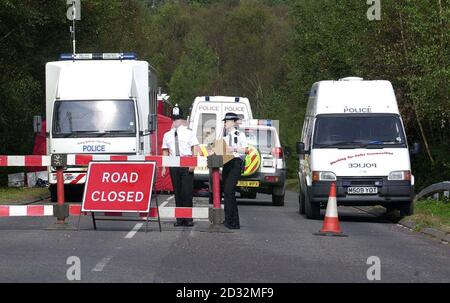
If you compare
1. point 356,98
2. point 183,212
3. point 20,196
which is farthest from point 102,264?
point 20,196

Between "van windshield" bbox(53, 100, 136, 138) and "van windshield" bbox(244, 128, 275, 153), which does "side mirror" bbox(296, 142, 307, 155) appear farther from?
"van windshield" bbox(244, 128, 275, 153)

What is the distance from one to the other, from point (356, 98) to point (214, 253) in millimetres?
9388

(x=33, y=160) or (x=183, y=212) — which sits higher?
(x=33, y=160)

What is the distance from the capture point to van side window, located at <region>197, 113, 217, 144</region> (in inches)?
1182

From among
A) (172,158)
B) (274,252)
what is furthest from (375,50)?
(274,252)

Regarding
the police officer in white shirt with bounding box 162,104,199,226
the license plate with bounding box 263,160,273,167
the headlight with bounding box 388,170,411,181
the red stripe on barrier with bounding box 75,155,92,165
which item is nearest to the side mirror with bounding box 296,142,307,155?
the headlight with bounding box 388,170,411,181

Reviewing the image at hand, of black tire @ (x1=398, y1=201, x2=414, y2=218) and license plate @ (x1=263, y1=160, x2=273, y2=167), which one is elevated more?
license plate @ (x1=263, y1=160, x2=273, y2=167)

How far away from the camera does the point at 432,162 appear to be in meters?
38.5

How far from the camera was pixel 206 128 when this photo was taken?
1187 inches

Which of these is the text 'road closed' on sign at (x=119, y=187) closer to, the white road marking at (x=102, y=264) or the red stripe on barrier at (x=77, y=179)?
the white road marking at (x=102, y=264)

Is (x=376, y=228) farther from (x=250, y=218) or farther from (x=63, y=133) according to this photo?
(x=63, y=133)

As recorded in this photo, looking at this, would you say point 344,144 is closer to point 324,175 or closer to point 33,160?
point 324,175

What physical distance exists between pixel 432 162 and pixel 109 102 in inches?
629

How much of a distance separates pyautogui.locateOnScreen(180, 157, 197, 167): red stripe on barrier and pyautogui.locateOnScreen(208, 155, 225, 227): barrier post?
0.29 metres
